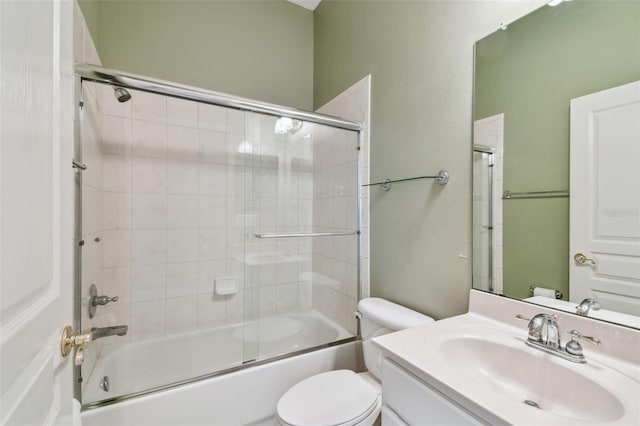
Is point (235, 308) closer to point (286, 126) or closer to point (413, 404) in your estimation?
point (286, 126)

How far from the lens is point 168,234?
194 cm

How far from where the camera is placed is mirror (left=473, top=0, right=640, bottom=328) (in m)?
0.80

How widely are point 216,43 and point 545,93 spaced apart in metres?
2.11

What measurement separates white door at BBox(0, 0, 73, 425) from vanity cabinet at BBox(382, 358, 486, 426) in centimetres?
79

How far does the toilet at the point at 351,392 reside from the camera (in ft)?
3.67

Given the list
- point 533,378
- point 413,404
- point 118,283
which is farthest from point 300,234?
point 533,378

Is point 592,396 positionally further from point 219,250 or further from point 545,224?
point 219,250

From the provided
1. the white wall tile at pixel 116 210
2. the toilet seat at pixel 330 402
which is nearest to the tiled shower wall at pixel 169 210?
the white wall tile at pixel 116 210

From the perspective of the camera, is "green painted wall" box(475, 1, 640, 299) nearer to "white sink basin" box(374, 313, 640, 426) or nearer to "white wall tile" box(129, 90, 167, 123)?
"white sink basin" box(374, 313, 640, 426)

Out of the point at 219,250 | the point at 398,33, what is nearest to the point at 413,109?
the point at 398,33

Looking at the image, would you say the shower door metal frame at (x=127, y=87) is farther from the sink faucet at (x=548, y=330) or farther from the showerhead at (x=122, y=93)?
the sink faucet at (x=548, y=330)

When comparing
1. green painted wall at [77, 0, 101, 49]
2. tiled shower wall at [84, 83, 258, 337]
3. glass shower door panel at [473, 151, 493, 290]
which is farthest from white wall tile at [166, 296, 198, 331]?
glass shower door panel at [473, 151, 493, 290]

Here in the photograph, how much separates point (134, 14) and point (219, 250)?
1.66 meters

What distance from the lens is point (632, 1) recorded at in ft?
2.59
